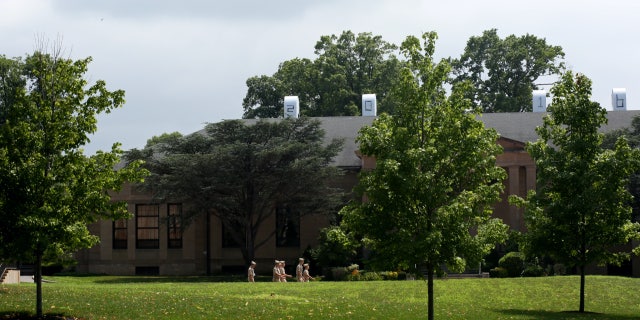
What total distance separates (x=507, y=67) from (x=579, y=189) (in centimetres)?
5682

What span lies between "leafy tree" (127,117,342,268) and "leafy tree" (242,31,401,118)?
26.6 meters

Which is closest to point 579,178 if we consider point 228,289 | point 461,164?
point 461,164

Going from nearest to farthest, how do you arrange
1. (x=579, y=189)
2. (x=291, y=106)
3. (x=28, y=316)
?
1. (x=28, y=316)
2. (x=579, y=189)
3. (x=291, y=106)

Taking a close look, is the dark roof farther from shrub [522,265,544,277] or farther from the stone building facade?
shrub [522,265,544,277]

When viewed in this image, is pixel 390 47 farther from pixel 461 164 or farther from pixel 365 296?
pixel 461 164

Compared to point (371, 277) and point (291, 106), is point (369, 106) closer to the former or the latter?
point (291, 106)

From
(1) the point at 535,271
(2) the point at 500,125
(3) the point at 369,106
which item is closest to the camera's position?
(1) the point at 535,271

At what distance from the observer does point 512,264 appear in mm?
49156

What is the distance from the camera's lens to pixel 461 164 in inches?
966

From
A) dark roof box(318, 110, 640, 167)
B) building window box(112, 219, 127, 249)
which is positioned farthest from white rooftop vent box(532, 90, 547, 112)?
building window box(112, 219, 127, 249)

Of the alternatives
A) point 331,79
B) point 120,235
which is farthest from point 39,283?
point 331,79

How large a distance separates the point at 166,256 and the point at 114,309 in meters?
34.2

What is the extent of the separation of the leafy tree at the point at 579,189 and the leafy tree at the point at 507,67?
52378mm

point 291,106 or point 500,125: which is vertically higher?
point 291,106
